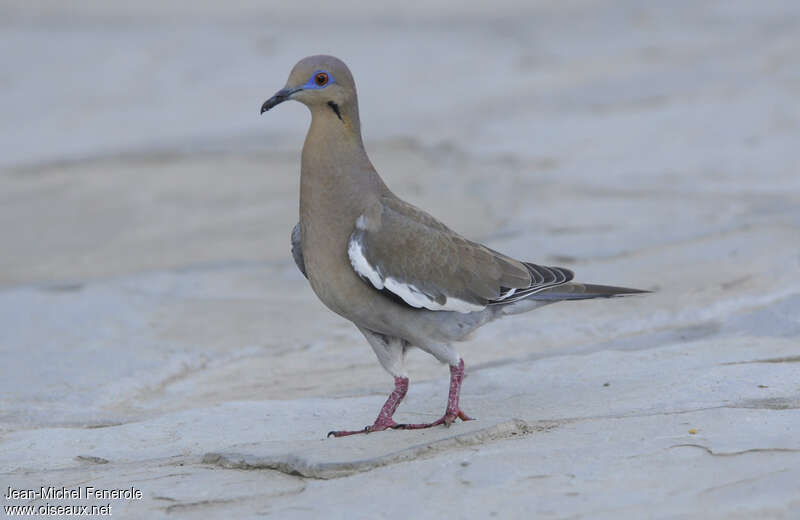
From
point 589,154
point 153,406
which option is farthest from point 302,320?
point 589,154

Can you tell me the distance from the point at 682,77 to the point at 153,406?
315 inches

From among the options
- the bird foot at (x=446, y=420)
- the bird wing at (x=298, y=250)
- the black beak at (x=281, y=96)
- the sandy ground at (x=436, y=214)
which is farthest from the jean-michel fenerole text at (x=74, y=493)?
the black beak at (x=281, y=96)

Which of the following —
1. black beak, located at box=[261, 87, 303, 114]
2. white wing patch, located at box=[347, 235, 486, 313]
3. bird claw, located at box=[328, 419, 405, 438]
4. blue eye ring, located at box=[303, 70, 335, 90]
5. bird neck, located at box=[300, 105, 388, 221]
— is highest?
blue eye ring, located at box=[303, 70, 335, 90]

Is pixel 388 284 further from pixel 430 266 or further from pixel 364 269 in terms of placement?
pixel 430 266

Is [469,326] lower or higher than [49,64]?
lower

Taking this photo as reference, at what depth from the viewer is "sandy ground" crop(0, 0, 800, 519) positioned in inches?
159

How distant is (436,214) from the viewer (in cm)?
894

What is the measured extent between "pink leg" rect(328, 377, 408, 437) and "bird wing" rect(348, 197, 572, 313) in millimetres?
383

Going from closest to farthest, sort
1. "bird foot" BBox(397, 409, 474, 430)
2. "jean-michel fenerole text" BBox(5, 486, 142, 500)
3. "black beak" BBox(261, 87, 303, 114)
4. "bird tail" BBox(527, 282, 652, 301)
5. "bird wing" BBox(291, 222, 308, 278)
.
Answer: "jean-michel fenerole text" BBox(5, 486, 142, 500) → "bird foot" BBox(397, 409, 474, 430) → "black beak" BBox(261, 87, 303, 114) → "bird wing" BBox(291, 222, 308, 278) → "bird tail" BBox(527, 282, 652, 301)

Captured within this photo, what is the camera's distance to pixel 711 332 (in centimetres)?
620

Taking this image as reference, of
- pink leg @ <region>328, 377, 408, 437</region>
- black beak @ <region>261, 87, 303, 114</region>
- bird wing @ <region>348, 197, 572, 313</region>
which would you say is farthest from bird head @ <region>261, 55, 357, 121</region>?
pink leg @ <region>328, 377, 408, 437</region>

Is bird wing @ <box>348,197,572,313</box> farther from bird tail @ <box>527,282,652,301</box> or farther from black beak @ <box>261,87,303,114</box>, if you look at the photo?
black beak @ <box>261,87,303,114</box>

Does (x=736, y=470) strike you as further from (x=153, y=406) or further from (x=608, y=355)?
(x=153, y=406)

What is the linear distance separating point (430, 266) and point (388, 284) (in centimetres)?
32
